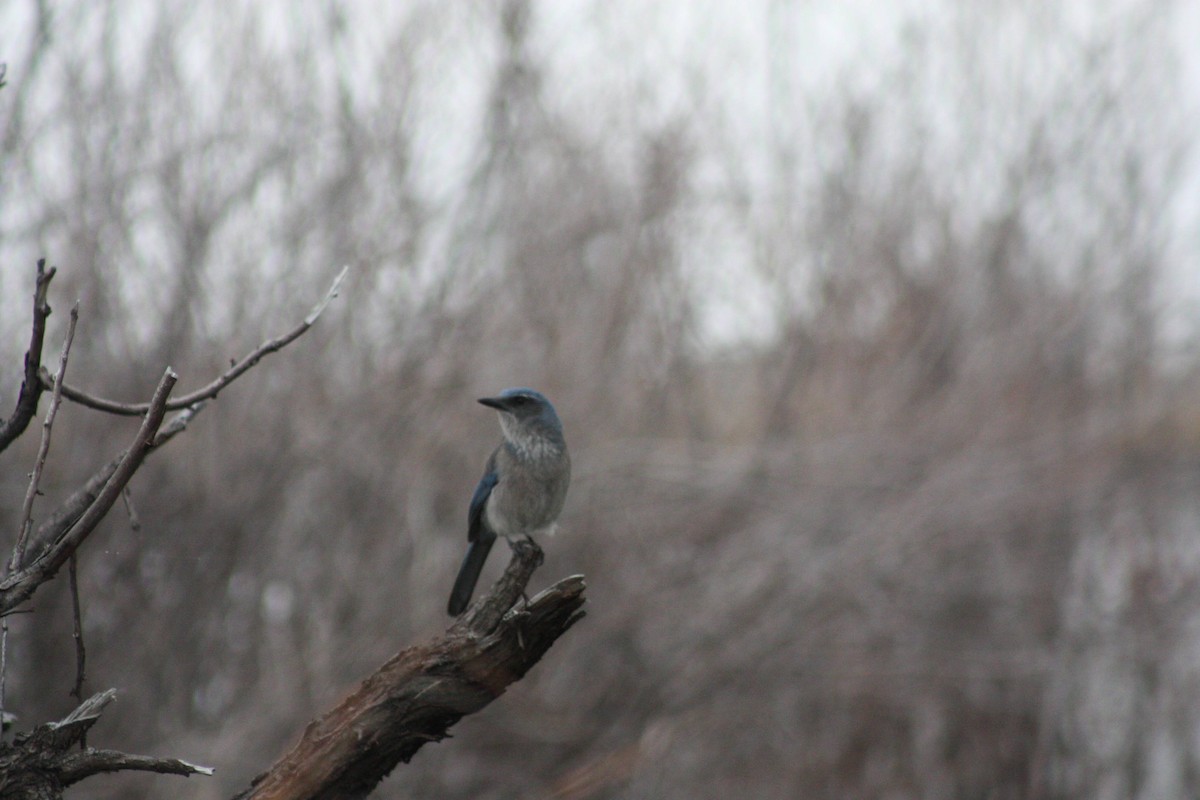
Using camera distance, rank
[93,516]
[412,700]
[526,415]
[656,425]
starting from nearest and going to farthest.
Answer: [93,516] → [412,700] → [526,415] → [656,425]

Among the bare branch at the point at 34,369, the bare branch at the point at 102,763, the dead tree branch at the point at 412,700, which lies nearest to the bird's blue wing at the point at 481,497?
the dead tree branch at the point at 412,700

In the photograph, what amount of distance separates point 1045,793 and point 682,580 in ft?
15.9

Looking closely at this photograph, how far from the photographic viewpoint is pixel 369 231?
31.3 ft

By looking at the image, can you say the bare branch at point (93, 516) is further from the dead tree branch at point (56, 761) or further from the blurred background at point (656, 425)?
the blurred background at point (656, 425)

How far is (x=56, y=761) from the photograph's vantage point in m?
2.45

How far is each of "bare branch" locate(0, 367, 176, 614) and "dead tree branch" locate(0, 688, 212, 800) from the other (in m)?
0.31

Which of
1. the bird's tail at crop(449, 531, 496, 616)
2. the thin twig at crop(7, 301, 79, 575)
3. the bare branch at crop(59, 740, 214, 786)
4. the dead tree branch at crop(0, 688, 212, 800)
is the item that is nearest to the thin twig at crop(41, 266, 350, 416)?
the thin twig at crop(7, 301, 79, 575)

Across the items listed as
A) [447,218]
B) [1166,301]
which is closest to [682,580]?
[447,218]

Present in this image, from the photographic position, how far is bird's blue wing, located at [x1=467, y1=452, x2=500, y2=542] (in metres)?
4.79

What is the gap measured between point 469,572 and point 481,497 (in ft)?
1.05

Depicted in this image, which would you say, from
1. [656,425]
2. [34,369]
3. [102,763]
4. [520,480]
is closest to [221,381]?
[34,369]

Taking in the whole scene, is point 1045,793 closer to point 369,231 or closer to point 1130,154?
point 1130,154

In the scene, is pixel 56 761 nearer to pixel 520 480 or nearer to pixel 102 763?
pixel 102 763

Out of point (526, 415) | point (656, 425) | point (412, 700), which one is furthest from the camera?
point (656, 425)
